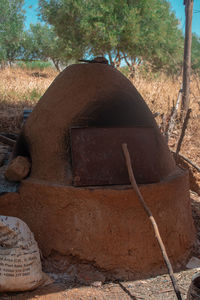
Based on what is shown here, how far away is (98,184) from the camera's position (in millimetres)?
2537

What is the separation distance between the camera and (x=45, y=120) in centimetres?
288

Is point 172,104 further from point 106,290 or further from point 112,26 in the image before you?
point 112,26

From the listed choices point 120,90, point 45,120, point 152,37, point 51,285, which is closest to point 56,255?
point 51,285

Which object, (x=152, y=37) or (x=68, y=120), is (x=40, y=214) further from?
(x=152, y=37)

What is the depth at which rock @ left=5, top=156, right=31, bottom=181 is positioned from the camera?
2746 mm

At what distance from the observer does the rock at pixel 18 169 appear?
2746mm

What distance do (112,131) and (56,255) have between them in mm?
1083

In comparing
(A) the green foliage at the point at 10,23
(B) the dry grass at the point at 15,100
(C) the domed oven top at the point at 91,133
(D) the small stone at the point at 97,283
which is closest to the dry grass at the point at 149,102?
(B) the dry grass at the point at 15,100

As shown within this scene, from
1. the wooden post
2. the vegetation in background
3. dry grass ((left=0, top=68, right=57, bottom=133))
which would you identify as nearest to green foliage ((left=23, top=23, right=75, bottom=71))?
the vegetation in background

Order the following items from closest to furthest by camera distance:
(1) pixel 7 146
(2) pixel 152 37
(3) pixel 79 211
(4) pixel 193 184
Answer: (3) pixel 79 211 → (1) pixel 7 146 → (4) pixel 193 184 → (2) pixel 152 37

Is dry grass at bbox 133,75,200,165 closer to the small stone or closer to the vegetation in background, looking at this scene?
the vegetation in background

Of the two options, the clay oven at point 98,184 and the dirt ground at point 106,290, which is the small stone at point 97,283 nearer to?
the dirt ground at point 106,290

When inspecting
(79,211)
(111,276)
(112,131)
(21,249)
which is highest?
(112,131)

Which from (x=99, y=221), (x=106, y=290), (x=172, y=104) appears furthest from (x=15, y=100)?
(x=106, y=290)
